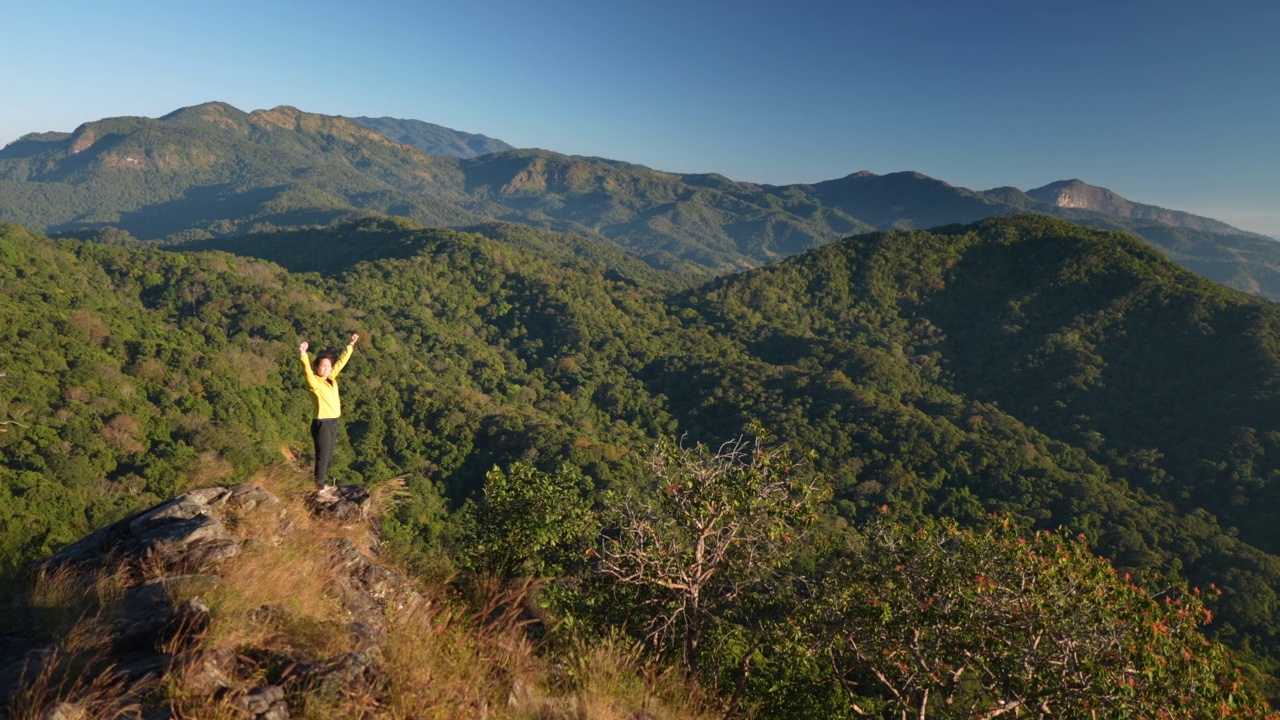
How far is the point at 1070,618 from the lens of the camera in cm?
780

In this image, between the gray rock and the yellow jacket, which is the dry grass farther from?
the yellow jacket

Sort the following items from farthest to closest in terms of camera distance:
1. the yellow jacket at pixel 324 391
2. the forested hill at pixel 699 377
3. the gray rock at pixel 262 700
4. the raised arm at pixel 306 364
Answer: the forested hill at pixel 699 377
the yellow jacket at pixel 324 391
the raised arm at pixel 306 364
the gray rock at pixel 262 700

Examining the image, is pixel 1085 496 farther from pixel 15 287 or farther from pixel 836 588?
pixel 15 287

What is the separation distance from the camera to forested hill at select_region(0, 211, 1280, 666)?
162 ft

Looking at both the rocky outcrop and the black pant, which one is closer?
the rocky outcrop

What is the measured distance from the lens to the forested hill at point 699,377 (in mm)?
49250

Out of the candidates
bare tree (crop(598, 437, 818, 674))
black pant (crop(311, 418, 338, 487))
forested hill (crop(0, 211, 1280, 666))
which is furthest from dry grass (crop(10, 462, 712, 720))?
forested hill (crop(0, 211, 1280, 666))

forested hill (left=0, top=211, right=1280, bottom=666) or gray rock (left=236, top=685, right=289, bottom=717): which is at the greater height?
gray rock (left=236, top=685, right=289, bottom=717)

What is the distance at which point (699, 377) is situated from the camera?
101 m

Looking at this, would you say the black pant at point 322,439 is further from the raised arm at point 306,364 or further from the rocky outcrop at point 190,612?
the rocky outcrop at point 190,612

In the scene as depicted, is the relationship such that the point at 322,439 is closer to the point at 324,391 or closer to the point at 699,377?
the point at 324,391

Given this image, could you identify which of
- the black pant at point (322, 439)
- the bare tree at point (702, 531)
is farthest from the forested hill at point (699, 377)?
the bare tree at point (702, 531)

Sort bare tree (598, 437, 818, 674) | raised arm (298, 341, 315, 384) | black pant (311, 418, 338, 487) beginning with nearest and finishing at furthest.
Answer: raised arm (298, 341, 315, 384), black pant (311, 418, 338, 487), bare tree (598, 437, 818, 674)

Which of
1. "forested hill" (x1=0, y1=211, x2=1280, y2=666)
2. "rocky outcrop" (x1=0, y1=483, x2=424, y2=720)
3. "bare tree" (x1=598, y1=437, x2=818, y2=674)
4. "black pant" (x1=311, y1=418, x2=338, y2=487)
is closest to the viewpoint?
"rocky outcrop" (x1=0, y1=483, x2=424, y2=720)
